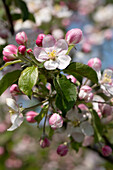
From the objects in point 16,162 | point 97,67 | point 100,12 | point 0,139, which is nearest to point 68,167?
point 16,162

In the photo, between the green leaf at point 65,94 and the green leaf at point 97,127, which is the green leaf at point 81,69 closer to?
the green leaf at point 65,94

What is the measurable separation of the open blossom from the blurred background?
23cm

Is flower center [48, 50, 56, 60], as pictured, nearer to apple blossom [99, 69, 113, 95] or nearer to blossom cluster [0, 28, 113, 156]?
blossom cluster [0, 28, 113, 156]

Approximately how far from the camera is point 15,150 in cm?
405

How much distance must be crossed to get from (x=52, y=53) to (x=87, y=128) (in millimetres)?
542

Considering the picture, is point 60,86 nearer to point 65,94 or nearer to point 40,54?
point 65,94

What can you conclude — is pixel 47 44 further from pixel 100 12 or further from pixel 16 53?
pixel 100 12

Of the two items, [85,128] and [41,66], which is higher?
[41,66]

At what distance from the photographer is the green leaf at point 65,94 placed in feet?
3.97

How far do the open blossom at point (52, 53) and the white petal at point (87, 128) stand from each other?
0.49 metres

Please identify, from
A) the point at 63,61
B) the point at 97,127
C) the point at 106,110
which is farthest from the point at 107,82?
the point at 63,61

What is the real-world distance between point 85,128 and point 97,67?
1.29ft

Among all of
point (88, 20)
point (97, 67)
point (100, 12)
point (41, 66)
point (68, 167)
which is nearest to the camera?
point (41, 66)

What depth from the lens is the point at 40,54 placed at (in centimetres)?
128
